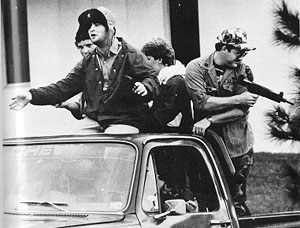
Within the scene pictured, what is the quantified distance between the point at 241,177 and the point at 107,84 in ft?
3.49

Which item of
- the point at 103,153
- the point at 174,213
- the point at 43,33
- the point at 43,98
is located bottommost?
the point at 174,213

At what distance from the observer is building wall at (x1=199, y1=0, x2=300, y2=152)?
12.7ft

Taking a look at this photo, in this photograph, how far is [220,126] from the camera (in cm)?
387

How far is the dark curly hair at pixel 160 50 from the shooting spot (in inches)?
151

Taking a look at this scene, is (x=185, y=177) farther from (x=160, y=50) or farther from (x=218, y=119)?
(x=160, y=50)

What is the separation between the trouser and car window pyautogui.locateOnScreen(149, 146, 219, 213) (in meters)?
0.14

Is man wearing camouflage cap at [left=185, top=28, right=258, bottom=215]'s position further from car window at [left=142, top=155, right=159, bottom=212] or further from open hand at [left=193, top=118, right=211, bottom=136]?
car window at [left=142, top=155, right=159, bottom=212]

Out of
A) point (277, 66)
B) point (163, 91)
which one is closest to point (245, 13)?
point (277, 66)

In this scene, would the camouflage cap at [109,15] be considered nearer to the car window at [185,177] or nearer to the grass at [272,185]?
the car window at [185,177]

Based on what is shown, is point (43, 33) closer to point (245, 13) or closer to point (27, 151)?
point (27, 151)

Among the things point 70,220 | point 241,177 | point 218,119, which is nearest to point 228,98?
point 218,119

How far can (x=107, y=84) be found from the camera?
384 cm

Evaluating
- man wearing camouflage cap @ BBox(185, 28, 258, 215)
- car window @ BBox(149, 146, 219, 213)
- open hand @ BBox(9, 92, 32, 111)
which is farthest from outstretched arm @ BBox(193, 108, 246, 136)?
open hand @ BBox(9, 92, 32, 111)

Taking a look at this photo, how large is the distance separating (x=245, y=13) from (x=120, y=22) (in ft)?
2.72
